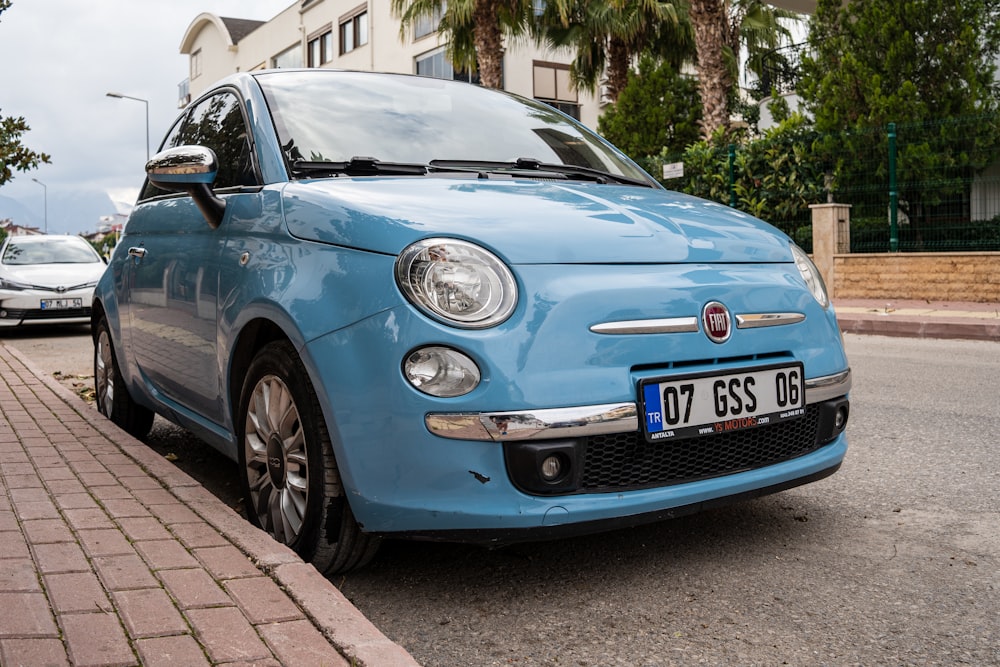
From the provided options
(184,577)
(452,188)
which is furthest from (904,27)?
(184,577)

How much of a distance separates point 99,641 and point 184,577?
41cm

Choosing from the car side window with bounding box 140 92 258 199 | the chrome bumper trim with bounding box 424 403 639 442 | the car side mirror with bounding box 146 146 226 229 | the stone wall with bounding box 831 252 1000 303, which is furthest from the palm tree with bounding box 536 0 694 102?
the chrome bumper trim with bounding box 424 403 639 442

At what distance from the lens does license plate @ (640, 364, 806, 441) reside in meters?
2.64

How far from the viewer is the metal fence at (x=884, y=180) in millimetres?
12578

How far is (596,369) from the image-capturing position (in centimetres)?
257

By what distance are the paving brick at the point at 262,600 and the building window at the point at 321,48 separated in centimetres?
4031

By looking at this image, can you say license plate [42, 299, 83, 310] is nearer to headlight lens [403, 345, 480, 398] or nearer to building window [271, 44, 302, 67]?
headlight lens [403, 345, 480, 398]

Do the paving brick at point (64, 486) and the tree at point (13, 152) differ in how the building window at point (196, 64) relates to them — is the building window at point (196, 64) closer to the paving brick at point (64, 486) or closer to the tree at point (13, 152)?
the tree at point (13, 152)

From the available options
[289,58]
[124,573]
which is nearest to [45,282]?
[124,573]

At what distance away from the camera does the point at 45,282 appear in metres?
13.3

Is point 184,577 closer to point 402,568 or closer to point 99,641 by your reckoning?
point 99,641

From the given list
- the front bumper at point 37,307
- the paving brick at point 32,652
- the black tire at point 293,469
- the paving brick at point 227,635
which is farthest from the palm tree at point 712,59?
the paving brick at point 32,652

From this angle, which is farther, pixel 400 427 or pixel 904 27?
pixel 904 27

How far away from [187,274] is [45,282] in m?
10.7
